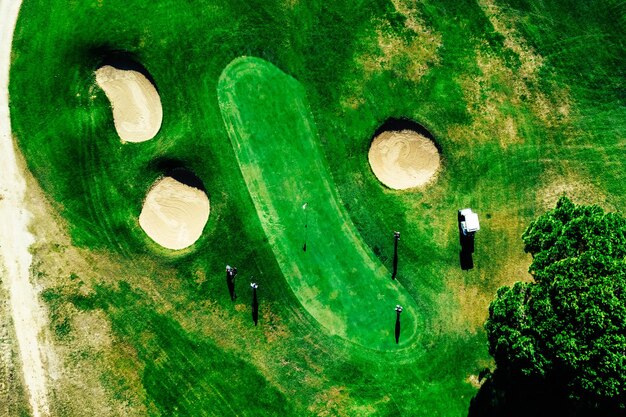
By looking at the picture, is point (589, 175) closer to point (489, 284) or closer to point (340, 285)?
point (489, 284)

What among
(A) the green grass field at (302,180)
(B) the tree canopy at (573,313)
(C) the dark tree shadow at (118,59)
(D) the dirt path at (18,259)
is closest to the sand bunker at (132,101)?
(C) the dark tree shadow at (118,59)

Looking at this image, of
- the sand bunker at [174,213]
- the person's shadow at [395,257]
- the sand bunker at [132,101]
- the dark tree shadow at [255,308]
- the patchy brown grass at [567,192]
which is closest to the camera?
the dark tree shadow at [255,308]

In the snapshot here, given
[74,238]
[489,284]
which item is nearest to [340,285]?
[489,284]

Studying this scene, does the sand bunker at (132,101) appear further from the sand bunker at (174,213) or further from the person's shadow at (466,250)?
the person's shadow at (466,250)

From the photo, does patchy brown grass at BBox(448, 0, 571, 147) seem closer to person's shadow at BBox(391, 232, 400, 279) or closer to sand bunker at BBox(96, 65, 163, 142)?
person's shadow at BBox(391, 232, 400, 279)

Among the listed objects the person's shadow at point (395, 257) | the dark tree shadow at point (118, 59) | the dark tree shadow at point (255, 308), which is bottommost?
the dark tree shadow at point (255, 308)

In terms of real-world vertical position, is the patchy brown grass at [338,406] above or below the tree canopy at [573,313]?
below
